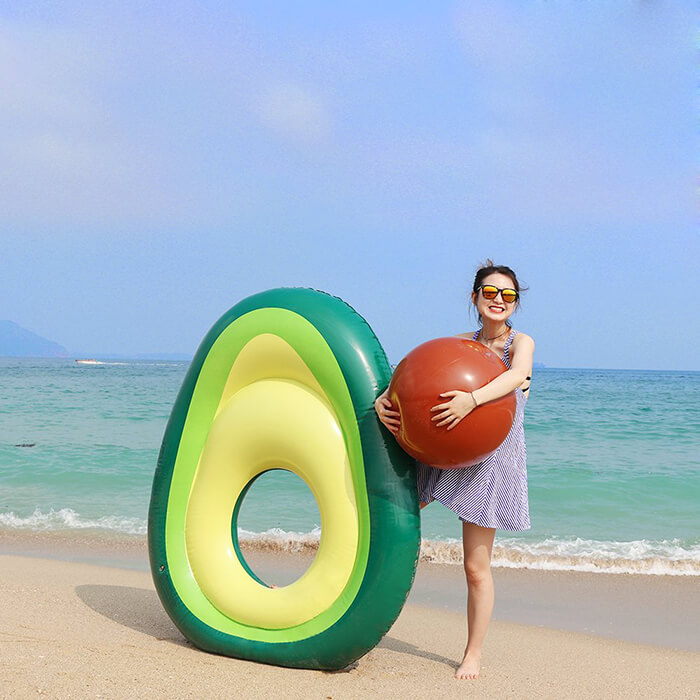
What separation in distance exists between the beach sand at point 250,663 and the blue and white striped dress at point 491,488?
0.67 meters

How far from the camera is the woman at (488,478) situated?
3.18 meters

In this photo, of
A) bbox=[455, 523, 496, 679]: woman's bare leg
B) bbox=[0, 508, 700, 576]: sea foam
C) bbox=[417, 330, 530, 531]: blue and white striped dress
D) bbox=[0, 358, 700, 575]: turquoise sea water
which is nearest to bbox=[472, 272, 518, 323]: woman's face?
bbox=[417, 330, 530, 531]: blue and white striped dress

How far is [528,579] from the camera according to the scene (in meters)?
5.86

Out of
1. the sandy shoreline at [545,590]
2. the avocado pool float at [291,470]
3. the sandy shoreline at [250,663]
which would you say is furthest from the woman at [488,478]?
the sandy shoreline at [545,590]

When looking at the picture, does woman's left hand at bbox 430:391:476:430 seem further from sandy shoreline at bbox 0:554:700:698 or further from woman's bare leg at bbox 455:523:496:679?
sandy shoreline at bbox 0:554:700:698

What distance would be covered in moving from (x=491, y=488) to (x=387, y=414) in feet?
1.70

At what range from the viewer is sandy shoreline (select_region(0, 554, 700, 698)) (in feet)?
9.36

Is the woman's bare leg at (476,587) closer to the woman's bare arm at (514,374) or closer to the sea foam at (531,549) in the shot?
the woman's bare arm at (514,374)

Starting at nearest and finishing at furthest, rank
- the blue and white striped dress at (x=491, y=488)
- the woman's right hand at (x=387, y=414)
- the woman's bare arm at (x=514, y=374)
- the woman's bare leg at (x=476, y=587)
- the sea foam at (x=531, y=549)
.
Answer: the woman's bare arm at (x=514, y=374) < the woman's right hand at (x=387, y=414) < the blue and white striped dress at (x=491, y=488) < the woman's bare leg at (x=476, y=587) < the sea foam at (x=531, y=549)

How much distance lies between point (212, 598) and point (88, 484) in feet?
22.1

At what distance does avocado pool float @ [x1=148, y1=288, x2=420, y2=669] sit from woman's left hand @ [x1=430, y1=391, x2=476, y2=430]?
13.9 inches

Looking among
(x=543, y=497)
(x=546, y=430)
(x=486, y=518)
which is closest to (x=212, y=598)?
(x=486, y=518)

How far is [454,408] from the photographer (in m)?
2.91

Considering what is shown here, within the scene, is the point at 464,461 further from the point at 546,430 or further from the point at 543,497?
the point at 546,430
